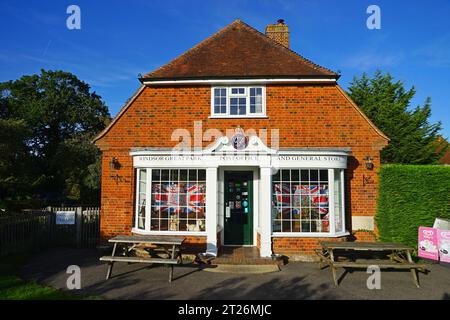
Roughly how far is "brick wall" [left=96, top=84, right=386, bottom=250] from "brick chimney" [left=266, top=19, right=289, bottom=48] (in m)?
3.77

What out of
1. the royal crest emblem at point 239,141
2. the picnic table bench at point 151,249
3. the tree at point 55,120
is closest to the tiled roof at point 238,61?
the royal crest emblem at point 239,141

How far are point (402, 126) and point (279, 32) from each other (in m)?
9.14

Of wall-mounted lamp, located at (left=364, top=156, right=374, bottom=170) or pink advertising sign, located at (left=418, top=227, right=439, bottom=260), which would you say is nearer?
pink advertising sign, located at (left=418, top=227, right=439, bottom=260)

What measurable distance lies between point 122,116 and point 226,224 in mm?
5025

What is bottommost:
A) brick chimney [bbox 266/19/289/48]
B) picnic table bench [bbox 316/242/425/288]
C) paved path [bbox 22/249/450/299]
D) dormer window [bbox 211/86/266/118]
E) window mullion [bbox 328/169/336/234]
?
paved path [bbox 22/249/450/299]

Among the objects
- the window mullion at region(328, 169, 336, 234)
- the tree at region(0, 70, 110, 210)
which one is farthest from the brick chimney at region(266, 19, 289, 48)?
the tree at region(0, 70, 110, 210)

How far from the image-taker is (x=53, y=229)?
1123 cm

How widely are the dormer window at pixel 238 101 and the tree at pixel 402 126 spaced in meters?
9.80

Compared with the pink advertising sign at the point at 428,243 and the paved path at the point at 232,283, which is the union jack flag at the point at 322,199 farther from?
the pink advertising sign at the point at 428,243

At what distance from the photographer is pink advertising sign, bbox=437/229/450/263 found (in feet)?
28.6

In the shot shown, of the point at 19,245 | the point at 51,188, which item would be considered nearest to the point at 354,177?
the point at 19,245

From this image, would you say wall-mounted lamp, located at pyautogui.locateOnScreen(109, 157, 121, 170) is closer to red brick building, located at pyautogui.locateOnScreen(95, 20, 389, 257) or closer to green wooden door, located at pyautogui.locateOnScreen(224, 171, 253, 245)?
red brick building, located at pyautogui.locateOnScreen(95, 20, 389, 257)
